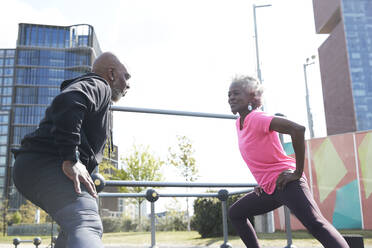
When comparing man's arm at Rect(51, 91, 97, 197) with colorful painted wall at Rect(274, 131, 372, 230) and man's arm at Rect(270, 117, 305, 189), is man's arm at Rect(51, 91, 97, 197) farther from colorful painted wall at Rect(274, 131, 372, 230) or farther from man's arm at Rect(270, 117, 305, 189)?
colorful painted wall at Rect(274, 131, 372, 230)

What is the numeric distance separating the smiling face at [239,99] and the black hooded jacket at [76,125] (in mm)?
900

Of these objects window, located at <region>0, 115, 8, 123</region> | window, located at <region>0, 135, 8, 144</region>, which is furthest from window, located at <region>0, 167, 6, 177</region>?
window, located at <region>0, 115, 8, 123</region>

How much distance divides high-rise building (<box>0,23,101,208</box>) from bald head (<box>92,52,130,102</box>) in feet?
202

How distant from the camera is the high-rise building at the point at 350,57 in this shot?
58.2 meters

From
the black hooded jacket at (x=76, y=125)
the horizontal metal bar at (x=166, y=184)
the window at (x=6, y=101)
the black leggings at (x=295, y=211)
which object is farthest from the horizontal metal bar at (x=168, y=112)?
the window at (x=6, y=101)

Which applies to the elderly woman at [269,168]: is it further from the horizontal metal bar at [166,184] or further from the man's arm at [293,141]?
the horizontal metal bar at [166,184]

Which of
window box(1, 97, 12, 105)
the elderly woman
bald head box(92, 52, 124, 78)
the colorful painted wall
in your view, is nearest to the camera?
bald head box(92, 52, 124, 78)

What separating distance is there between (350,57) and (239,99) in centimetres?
6415

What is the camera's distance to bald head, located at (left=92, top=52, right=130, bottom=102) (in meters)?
1.62

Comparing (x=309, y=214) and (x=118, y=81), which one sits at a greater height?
(x=118, y=81)

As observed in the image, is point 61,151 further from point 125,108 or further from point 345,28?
point 345,28

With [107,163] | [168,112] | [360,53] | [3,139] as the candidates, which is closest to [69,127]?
[168,112]

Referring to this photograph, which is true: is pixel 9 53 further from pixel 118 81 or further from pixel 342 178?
pixel 118 81

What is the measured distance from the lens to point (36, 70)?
6144 centimetres
